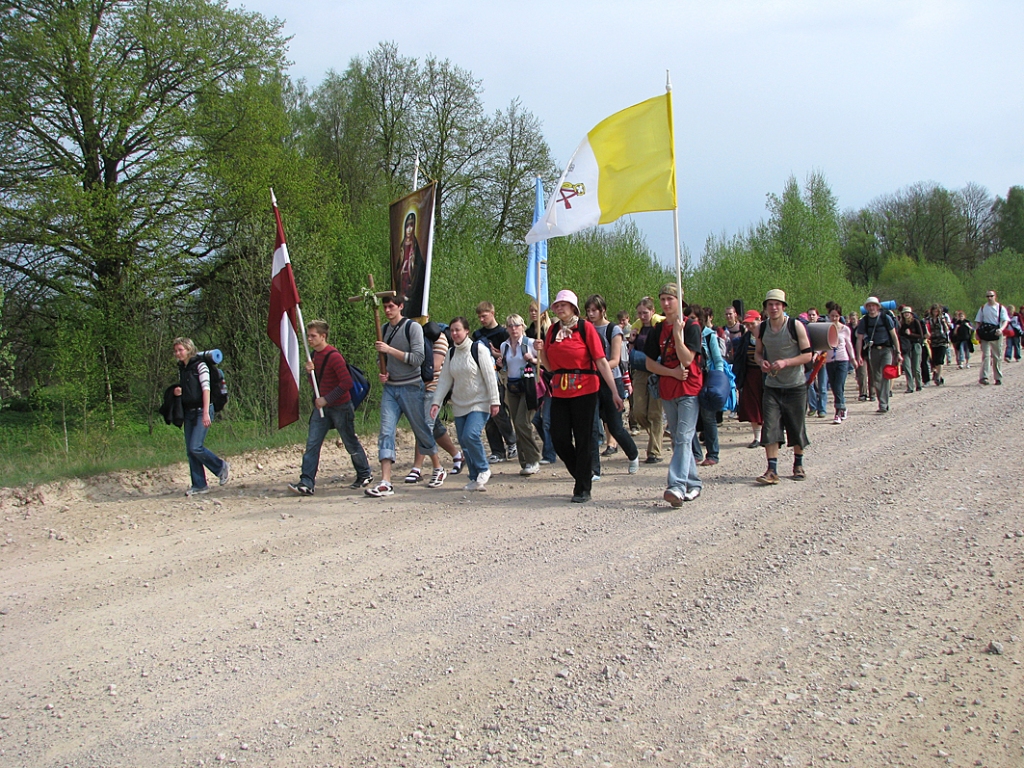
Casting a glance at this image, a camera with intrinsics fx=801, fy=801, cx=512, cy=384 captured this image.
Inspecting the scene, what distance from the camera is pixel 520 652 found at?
432 centimetres

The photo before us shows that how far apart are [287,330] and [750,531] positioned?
5.86 m

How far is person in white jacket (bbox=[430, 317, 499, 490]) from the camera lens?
8742 millimetres

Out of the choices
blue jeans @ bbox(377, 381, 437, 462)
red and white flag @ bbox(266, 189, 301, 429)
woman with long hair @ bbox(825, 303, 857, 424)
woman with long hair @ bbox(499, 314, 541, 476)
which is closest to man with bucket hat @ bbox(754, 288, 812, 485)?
woman with long hair @ bbox(499, 314, 541, 476)

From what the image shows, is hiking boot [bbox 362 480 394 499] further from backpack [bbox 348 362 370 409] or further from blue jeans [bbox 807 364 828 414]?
blue jeans [bbox 807 364 828 414]

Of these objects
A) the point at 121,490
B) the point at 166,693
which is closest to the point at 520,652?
the point at 166,693

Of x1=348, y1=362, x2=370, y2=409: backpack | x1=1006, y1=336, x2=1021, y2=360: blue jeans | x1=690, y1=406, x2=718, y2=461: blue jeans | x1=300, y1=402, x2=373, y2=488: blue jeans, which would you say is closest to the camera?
x1=300, y1=402, x2=373, y2=488: blue jeans

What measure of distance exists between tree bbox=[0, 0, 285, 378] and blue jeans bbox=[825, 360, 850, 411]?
15171mm

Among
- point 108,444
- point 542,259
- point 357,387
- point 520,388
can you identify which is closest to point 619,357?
point 520,388

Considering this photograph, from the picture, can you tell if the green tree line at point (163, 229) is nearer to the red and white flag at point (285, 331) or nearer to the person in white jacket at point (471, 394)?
the red and white flag at point (285, 331)

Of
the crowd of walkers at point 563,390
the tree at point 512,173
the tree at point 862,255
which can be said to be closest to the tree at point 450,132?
the tree at point 512,173

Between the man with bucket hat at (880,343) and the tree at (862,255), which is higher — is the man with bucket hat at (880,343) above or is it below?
below

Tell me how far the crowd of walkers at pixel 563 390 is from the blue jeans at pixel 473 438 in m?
0.01

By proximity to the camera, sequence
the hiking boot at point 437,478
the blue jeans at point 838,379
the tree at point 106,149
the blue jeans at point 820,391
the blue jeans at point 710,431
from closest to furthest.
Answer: the hiking boot at point 437,478
the blue jeans at point 710,431
the blue jeans at point 838,379
the blue jeans at point 820,391
the tree at point 106,149

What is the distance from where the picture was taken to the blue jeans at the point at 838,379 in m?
13.6
